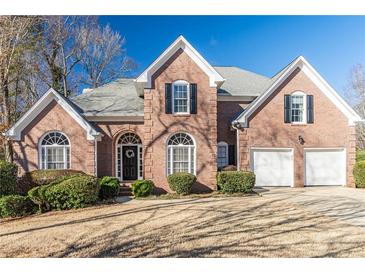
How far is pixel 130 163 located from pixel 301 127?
10.4m

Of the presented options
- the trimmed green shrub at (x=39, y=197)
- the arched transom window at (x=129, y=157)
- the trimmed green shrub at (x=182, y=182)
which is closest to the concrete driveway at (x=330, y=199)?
the trimmed green shrub at (x=182, y=182)

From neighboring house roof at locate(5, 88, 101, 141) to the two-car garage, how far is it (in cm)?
913

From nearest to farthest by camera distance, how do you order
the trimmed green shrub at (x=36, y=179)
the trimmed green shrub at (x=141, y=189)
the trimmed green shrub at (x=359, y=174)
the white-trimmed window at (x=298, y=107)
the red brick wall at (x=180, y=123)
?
the trimmed green shrub at (x=36, y=179) < the trimmed green shrub at (x=141, y=189) < the red brick wall at (x=180, y=123) < the trimmed green shrub at (x=359, y=174) < the white-trimmed window at (x=298, y=107)

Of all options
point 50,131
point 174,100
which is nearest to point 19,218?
point 50,131

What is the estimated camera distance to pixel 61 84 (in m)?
28.5

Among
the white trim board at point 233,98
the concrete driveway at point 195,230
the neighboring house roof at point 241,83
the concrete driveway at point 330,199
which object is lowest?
the concrete driveway at point 330,199

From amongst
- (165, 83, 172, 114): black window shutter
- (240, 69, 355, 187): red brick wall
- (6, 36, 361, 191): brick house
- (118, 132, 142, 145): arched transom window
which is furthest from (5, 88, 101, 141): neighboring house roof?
(240, 69, 355, 187): red brick wall

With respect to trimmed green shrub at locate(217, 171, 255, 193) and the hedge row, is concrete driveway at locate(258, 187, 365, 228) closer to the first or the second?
trimmed green shrub at locate(217, 171, 255, 193)

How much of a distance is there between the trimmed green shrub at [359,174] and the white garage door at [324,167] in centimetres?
63

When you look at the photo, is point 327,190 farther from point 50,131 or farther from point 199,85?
point 50,131

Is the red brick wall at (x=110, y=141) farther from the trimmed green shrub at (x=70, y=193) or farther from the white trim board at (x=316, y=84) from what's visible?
the white trim board at (x=316, y=84)

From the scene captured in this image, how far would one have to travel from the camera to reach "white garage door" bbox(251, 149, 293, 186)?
15000 mm

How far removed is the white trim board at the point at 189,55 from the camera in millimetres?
13602

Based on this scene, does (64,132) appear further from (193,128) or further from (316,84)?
(316,84)
